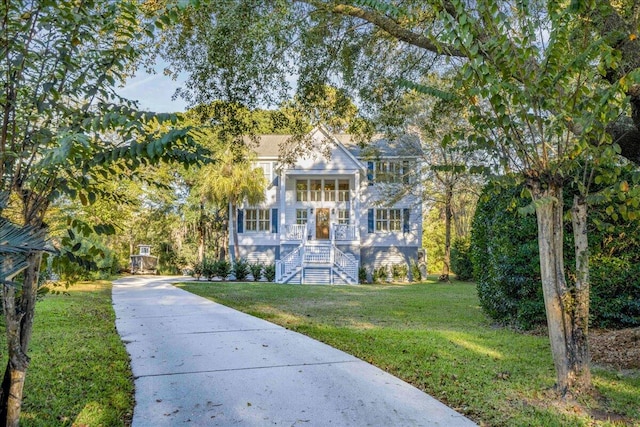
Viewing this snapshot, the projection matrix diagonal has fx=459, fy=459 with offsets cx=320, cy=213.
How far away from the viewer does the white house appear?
22.1m

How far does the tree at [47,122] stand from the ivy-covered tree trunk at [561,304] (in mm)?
3040

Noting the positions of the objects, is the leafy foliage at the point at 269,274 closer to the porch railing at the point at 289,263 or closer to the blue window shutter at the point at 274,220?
the porch railing at the point at 289,263

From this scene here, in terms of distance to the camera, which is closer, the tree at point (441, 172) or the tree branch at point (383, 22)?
the tree branch at point (383, 22)

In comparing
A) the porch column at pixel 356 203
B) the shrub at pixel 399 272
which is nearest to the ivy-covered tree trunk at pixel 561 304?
the shrub at pixel 399 272

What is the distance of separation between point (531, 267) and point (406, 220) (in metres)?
16.4

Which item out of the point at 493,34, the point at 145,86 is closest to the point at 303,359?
the point at 493,34

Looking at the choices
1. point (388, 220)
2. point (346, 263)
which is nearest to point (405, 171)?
point (388, 220)

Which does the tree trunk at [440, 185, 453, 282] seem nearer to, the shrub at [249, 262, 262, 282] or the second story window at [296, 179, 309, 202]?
the second story window at [296, 179, 309, 202]

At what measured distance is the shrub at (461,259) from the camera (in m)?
21.8

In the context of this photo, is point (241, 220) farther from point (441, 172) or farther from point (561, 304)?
point (561, 304)

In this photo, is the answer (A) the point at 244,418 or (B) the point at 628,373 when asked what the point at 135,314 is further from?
(B) the point at 628,373

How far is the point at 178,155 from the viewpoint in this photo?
2.38 metres

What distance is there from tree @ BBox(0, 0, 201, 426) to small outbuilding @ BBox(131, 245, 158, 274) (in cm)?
2422

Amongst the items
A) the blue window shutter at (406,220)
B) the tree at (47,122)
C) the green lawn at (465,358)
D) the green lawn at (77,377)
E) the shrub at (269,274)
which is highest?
the blue window shutter at (406,220)
